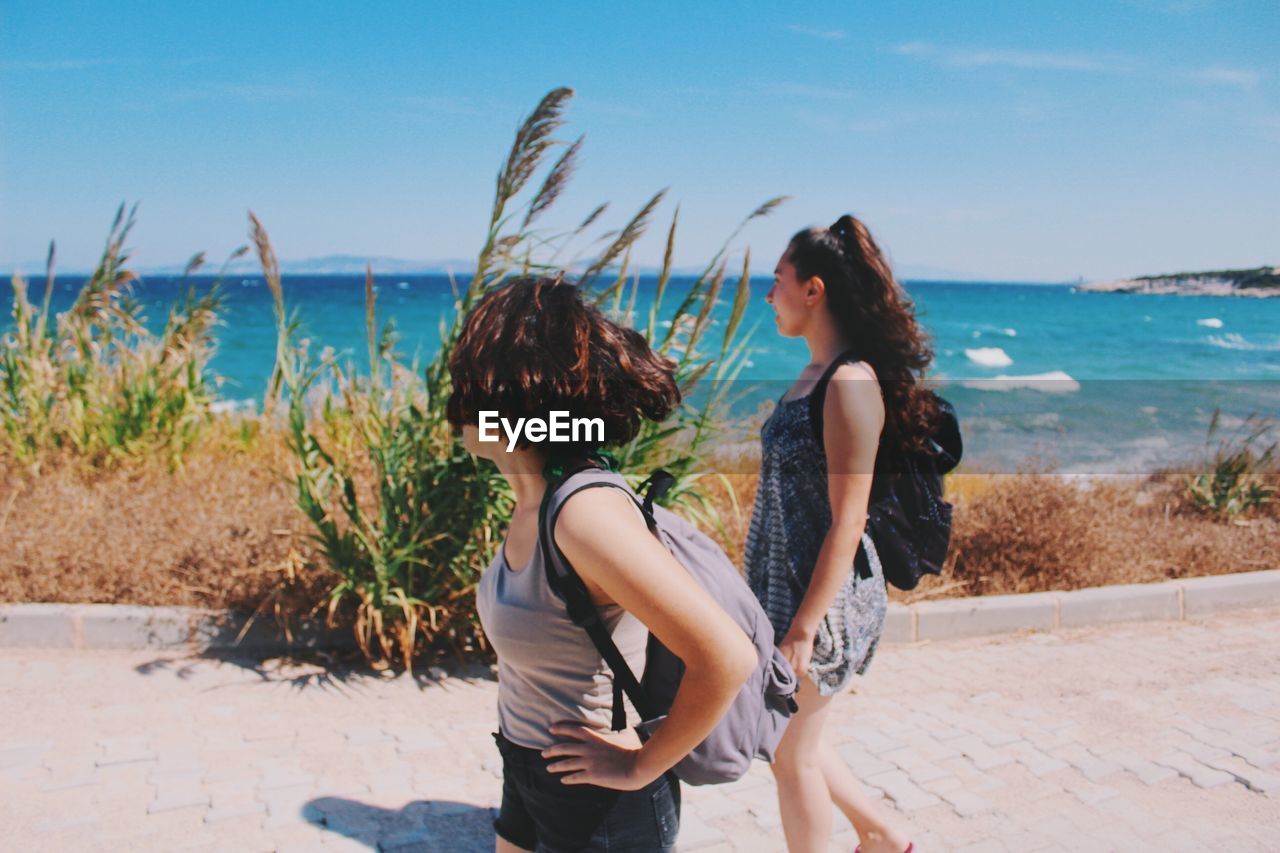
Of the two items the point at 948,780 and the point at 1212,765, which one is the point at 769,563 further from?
the point at 1212,765

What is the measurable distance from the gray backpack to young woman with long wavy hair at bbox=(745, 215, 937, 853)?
0.68 meters

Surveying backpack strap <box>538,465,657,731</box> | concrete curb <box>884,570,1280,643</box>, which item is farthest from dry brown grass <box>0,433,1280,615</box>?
backpack strap <box>538,465,657,731</box>

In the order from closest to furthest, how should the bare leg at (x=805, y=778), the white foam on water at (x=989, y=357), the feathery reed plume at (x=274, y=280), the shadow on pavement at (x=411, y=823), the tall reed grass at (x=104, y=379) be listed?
the bare leg at (x=805, y=778), the shadow on pavement at (x=411, y=823), the feathery reed plume at (x=274, y=280), the tall reed grass at (x=104, y=379), the white foam on water at (x=989, y=357)

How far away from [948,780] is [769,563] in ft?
5.49

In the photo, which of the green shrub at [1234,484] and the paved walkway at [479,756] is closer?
the paved walkway at [479,756]

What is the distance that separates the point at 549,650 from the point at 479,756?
2411 millimetres

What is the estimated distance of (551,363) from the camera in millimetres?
1569

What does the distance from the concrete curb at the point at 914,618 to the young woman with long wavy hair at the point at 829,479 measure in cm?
282

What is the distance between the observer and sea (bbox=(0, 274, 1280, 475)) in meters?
8.64

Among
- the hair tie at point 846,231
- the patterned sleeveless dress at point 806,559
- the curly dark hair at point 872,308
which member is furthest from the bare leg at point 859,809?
the hair tie at point 846,231

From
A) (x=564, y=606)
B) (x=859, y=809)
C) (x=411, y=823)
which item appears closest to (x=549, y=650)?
(x=564, y=606)

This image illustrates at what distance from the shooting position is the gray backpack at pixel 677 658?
4.95 feet

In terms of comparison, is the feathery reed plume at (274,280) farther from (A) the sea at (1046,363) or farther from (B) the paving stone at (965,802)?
(B) the paving stone at (965,802)

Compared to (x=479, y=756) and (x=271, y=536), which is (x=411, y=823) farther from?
(x=271, y=536)
